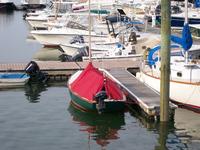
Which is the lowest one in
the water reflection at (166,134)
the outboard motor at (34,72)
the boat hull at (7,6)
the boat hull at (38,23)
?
the water reflection at (166,134)

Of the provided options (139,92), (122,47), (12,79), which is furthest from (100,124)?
(122,47)

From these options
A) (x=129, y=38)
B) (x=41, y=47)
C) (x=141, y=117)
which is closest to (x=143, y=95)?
(x=141, y=117)

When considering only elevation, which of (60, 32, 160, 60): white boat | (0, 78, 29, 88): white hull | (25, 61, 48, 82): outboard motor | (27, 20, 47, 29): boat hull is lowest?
(0, 78, 29, 88): white hull

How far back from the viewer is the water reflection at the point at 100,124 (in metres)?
21.5

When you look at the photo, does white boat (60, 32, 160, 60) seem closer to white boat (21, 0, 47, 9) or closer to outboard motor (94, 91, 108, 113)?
outboard motor (94, 91, 108, 113)

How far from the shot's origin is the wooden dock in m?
22.8

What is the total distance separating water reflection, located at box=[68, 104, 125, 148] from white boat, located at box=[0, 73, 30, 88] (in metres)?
5.82

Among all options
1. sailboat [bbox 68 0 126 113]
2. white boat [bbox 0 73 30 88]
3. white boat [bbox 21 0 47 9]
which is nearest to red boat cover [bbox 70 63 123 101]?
sailboat [bbox 68 0 126 113]

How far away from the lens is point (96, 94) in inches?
917

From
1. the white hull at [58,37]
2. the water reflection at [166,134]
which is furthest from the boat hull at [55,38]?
the water reflection at [166,134]

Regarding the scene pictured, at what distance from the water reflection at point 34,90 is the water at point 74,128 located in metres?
0.05

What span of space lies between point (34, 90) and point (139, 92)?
22.5 ft

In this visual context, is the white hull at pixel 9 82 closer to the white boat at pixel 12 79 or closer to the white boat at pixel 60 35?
the white boat at pixel 12 79

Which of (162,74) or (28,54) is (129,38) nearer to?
(28,54)
